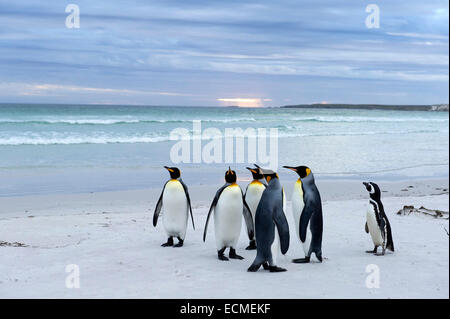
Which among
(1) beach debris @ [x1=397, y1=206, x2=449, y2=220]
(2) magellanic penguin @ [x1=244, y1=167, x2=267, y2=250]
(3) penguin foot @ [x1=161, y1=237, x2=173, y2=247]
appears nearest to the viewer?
(2) magellanic penguin @ [x1=244, y1=167, x2=267, y2=250]

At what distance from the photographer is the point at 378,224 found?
6.07m

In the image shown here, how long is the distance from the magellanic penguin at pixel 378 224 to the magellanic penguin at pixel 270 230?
1.15 meters

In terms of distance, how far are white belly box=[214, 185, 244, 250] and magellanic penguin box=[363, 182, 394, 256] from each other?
4.52 feet

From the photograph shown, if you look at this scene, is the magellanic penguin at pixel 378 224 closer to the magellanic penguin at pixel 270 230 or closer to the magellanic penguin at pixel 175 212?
the magellanic penguin at pixel 270 230

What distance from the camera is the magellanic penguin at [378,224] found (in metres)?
6.04

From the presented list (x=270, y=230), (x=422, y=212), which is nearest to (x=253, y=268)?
(x=270, y=230)

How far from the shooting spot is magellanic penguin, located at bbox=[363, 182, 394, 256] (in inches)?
238

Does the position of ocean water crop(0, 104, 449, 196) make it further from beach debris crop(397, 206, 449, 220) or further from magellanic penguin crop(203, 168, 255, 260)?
magellanic penguin crop(203, 168, 255, 260)

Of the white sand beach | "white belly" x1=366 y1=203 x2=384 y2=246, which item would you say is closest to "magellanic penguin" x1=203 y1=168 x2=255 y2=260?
the white sand beach

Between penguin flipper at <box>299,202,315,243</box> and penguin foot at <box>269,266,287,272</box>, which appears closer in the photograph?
penguin foot at <box>269,266,287,272</box>
